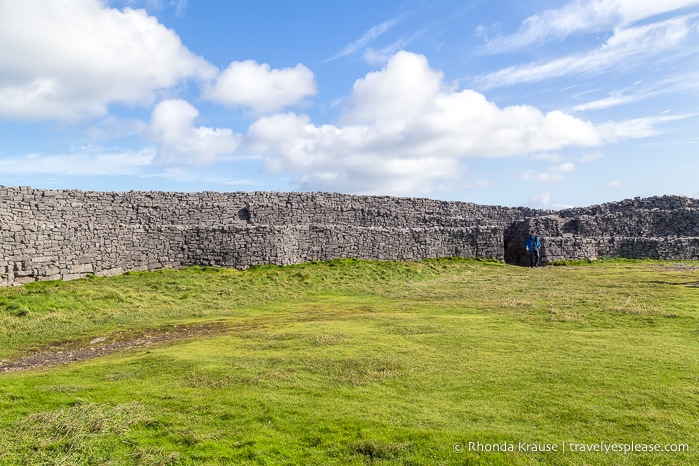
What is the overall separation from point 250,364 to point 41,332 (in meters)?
8.46

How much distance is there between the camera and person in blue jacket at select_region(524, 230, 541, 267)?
33.4 m

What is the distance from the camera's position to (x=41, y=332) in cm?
1466

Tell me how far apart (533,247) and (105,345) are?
27.8 m

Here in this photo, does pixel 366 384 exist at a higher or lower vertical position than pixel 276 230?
lower

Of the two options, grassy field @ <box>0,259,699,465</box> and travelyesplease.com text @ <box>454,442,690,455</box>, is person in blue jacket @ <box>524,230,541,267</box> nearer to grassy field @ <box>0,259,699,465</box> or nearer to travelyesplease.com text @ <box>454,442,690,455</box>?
grassy field @ <box>0,259,699,465</box>

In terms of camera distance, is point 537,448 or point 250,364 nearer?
point 537,448

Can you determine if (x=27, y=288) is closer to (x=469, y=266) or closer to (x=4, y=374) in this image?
(x=4, y=374)

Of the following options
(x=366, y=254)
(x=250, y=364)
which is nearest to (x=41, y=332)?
(x=250, y=364)

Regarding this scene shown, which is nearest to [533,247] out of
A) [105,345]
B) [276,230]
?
[276,230]

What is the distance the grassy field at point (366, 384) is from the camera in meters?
6.20

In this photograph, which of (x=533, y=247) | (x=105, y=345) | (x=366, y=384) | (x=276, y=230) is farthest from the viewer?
(x=533, y=247)

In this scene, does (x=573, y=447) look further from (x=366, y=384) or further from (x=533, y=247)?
(x=533, y=247)

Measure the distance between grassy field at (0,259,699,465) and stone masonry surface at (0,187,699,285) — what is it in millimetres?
6454

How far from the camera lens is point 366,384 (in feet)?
28.0
